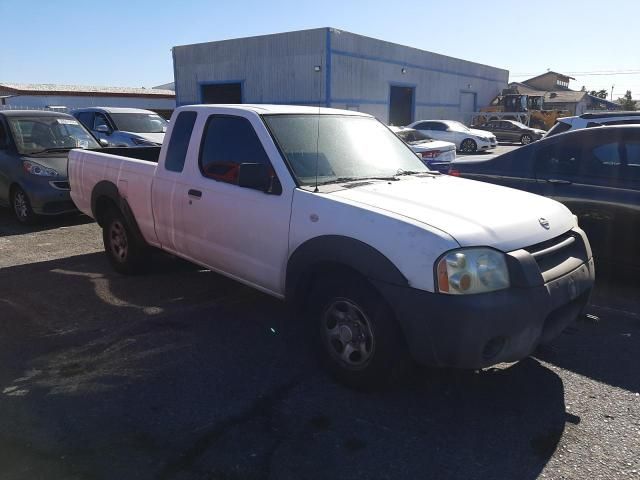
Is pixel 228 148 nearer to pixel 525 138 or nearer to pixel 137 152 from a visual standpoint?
pixel 137 152

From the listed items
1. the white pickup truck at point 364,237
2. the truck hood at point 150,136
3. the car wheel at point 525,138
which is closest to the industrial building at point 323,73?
the car wheel at point 525,138

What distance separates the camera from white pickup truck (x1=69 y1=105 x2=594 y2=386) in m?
2.91

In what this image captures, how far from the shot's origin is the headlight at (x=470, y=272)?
2.88 meters

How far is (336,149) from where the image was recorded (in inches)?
164

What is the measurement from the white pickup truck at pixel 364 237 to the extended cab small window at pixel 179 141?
0.02 meters

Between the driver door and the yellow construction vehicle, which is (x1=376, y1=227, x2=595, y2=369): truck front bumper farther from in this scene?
the yellow construction vehicle

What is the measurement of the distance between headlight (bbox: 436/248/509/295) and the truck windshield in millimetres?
1266

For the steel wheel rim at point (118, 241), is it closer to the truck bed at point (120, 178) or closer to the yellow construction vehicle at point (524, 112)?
the truck bed at point (120, 178)

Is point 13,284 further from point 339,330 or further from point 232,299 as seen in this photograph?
point 339,330

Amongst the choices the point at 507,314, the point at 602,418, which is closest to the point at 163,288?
the point at 507,314

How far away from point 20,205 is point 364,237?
7265mm

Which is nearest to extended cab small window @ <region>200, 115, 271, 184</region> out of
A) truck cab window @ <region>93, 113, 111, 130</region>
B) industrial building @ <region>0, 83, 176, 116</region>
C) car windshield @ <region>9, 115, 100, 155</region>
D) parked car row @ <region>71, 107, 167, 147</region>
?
car windshield @ <region>9, 115, 100, 155</region>

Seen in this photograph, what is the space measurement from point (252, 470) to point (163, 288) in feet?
10.3

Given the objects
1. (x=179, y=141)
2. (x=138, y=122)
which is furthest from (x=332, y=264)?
(x=138, y=122)
